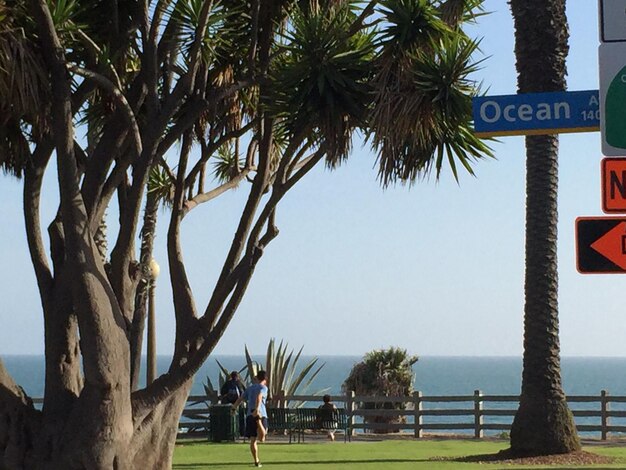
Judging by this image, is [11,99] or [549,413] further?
[549,413]

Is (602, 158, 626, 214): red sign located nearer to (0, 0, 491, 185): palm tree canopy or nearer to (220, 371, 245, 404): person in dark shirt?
(0, 0, 491, 185): palm tree canopy

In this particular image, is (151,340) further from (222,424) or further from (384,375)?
(384,375)

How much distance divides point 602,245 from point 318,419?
19.8m

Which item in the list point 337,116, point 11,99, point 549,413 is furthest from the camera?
point 549,413

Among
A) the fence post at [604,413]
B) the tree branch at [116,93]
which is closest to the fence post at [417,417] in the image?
the fence post at [604,413]

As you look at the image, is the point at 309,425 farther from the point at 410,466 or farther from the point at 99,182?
the point at 99,182

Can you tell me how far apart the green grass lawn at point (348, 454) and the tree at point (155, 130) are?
3.65 metres

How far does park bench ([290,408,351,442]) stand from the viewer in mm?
25328

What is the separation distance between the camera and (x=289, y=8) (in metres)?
17.4

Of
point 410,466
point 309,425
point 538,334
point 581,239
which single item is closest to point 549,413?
point 538,334

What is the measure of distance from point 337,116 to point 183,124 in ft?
7.12

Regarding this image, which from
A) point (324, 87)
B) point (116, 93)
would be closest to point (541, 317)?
point (324, 87)

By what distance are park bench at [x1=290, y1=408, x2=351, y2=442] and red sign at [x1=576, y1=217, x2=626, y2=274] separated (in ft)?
64.0

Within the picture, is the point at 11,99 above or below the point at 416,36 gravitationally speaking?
below
